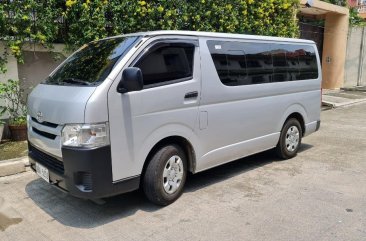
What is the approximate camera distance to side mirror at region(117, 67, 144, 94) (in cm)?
363

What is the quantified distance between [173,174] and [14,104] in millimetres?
4099

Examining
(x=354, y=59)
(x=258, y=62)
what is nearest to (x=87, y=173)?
(x=258, y=62)

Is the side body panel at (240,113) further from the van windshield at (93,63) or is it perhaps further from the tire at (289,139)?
the van windshield at (93,63)

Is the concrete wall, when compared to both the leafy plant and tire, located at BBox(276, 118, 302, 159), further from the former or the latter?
Answer: the leafy plant

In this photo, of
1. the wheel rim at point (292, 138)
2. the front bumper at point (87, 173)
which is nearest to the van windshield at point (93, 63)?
the front bumper at point (87, 173)

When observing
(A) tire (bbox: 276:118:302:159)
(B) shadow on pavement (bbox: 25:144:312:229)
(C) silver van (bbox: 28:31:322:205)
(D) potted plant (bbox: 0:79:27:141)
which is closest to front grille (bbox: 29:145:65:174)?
(C) silver van (bbox: 28:31:322:205)

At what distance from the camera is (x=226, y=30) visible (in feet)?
29.9

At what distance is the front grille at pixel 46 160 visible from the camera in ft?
12.6

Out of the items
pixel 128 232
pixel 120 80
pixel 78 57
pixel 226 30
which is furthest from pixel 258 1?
pixel 128 232

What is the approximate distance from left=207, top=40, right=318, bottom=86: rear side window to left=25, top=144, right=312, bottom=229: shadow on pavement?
1441 mm

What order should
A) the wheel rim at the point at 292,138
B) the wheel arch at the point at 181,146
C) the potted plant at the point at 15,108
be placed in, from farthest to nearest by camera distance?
the potted plant at the point at 15,108 → the wheel rim at the point at 292,138 → the wheel arch at the point at 181,146

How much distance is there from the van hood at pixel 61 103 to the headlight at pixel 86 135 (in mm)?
74

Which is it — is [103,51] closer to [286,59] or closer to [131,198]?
[131,198]

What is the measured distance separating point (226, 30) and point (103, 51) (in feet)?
17.4
